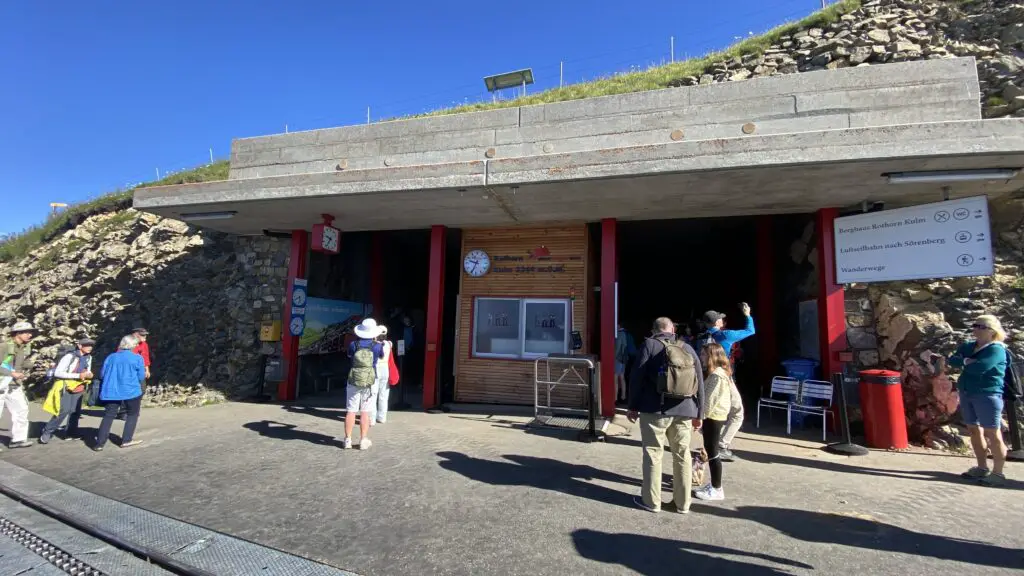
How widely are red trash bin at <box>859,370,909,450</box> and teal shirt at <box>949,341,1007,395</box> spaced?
116 cm

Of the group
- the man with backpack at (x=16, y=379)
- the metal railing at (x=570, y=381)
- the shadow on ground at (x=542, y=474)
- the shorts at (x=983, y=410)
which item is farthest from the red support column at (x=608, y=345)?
the man with backpack at (x=16, y=379)

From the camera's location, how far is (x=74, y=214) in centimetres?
1697

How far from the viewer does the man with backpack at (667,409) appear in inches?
159

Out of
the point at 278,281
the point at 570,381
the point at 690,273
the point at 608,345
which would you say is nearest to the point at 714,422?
the point at 608,345

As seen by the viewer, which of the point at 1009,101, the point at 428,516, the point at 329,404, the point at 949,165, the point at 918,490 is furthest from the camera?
the point at 329,404

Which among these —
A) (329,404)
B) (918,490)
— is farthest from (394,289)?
(918,490)

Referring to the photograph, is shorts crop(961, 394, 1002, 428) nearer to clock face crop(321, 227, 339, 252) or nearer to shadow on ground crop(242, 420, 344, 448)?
shadow on ground crop(242, 420, 344, 448)

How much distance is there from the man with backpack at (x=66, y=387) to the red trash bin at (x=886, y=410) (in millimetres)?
10463

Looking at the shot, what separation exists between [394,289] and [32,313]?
1049cm

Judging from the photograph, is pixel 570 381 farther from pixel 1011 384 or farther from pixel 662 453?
pixel 1011 384

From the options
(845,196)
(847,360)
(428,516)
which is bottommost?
(428,516)

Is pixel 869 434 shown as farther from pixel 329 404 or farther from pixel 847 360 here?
pixel 329 404

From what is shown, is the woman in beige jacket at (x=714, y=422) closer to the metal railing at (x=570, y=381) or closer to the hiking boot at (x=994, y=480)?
the metal railing at (x=570, y=381)

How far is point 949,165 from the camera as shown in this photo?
5738 millimetres
